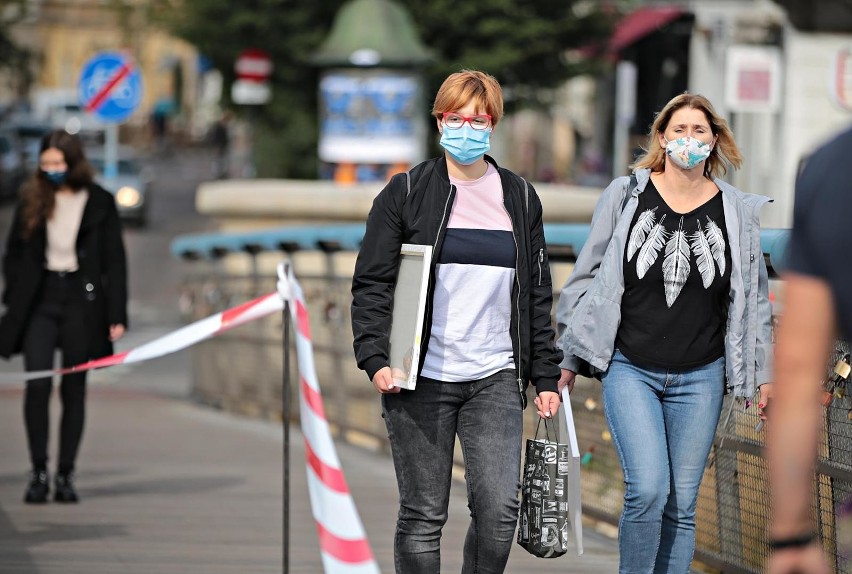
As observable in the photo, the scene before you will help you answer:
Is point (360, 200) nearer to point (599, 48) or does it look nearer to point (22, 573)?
point (22, 573)

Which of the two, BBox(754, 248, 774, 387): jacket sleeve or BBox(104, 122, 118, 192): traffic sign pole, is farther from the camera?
BBox(104, 122, 118, 192): traffic sign pole

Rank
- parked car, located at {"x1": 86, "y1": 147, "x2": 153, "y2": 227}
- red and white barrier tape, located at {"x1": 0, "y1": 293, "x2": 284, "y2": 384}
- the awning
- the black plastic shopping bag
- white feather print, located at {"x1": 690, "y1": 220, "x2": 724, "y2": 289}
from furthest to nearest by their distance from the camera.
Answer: parked car, located at {"x1": 86, "y1": 147, "x2": 153, "y2": 227}, the awning, red and white barrier tape, located at {"x1": 0, "y1": 293, "x2": 284, "y2": 384}, white feather print, located at {"x1": 690, "y1": 220, "x2": 724, "y2": 289}, the black plastic shopping bag

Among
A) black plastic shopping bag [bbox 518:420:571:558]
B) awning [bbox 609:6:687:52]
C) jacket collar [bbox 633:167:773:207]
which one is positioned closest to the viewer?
black plastic shopping bag [bbox 518:420:571:558]

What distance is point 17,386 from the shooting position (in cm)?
1534

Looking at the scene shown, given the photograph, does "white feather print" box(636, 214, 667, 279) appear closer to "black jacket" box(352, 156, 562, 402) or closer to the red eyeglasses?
"black jacket" box(352, 156, 562, 402)

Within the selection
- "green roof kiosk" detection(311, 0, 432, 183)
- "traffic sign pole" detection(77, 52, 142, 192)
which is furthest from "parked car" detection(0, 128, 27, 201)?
"green roof kiosk" detection(311, 0, 432, 183)

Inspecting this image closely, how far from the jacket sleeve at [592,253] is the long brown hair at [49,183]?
3587 millimetres

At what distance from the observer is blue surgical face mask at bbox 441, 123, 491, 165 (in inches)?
203

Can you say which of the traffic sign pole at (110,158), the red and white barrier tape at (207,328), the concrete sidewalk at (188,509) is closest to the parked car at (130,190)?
the traffic sign pole at (110,158)

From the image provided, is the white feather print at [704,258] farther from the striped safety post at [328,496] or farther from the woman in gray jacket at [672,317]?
the striped safety post at [328,496]

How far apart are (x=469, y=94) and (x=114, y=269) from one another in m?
3.76

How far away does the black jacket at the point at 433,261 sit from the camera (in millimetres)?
5156

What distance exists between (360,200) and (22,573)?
26.7 feet

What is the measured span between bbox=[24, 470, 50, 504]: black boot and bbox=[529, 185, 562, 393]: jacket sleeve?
3.90 m
